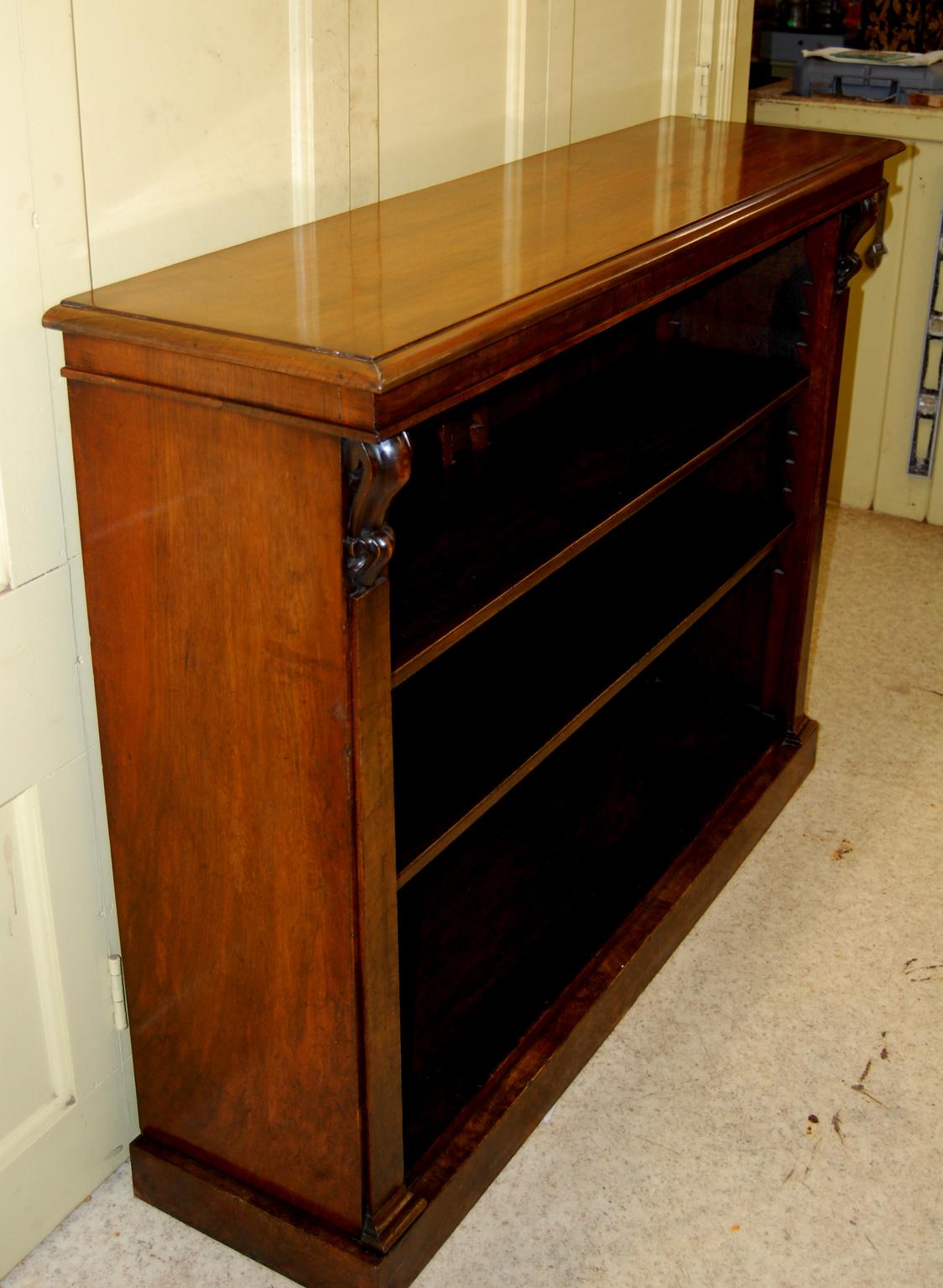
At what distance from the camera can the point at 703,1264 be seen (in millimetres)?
2064

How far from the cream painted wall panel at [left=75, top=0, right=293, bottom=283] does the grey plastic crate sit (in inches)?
107

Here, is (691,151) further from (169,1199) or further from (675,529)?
(169,1199)

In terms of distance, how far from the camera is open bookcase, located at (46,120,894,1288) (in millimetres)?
1599

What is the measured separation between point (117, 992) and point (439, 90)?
146 cm

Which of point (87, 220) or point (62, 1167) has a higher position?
point (87, 220)

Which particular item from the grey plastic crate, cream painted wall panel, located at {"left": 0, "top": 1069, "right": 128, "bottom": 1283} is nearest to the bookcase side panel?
cream painted wall panel, located at {"left": 0, "top": 1069, "right": 128, "bottom": 1283}

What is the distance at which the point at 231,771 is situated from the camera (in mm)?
1766

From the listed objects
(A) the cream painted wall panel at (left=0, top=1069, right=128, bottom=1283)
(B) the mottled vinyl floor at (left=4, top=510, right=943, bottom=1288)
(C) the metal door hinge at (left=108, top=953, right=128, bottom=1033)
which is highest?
(C) the metal door hinge at (left=108, top=953, right=128, bottom=1033)

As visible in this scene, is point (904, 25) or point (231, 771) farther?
point (904, 25)

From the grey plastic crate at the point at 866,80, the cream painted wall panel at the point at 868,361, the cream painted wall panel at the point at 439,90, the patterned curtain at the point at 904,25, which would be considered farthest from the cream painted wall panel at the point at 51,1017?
the patterned curtain at the point at 904,25

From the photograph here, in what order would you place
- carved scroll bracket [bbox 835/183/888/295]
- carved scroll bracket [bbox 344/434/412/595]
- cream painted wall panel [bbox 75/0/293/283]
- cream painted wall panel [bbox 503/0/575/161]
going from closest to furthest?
carved scroll bracket [bbox 344/434/412/595]
cream painted wall panel [bbox 75/0/293/283]
cream painted wall panel [bbox 503/0/575/161]
carved scroll bracket [bbox 835/183/888/295]

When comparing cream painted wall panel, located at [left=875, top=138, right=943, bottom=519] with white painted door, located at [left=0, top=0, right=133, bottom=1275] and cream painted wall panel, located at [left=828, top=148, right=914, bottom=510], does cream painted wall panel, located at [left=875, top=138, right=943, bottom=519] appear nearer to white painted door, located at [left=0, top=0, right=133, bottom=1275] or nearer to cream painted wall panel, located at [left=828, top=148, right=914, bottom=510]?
cream painted wall panel, located at [left=828, top=148, right=914, bottom=510]

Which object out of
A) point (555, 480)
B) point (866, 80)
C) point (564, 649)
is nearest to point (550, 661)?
point (564, 649)

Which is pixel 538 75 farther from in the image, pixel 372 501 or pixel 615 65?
pixel 372 501
